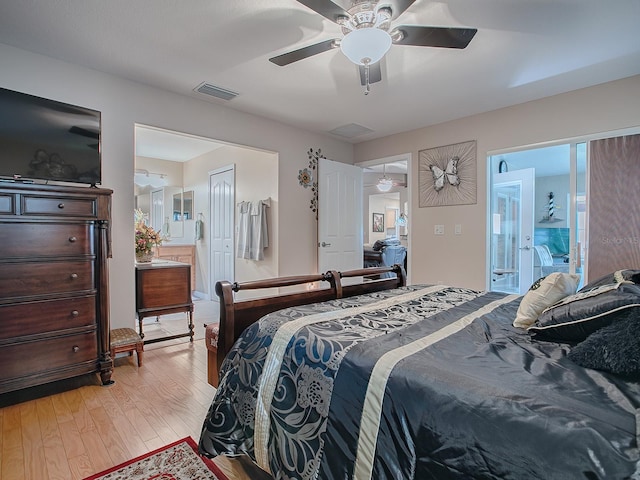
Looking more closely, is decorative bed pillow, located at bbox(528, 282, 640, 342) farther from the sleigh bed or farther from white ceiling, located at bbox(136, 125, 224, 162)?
white ceiling, located at bbox(136, 125, 224, 162)

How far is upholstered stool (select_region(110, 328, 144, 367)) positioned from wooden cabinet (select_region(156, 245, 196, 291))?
275cm

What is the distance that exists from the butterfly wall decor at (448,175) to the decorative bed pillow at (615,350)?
315cm

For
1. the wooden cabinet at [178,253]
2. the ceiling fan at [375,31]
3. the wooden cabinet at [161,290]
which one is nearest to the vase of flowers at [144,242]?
the wooden cabinet at [161,290]

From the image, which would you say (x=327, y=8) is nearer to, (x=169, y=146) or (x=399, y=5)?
(x=399, y=5)

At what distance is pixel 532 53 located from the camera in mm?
2529

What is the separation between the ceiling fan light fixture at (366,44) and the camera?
68.5 inches

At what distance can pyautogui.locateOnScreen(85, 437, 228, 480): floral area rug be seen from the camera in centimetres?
151

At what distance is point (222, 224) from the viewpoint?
544 cm

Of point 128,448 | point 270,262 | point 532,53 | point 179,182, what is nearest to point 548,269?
point 532,53

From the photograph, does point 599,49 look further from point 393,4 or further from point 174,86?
point 174,86

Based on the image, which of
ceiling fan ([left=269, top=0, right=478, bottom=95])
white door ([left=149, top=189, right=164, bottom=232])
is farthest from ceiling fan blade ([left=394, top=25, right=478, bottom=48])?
white door ([left=149, top=189, right=164, bottom=232])

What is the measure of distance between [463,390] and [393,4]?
1.85 m

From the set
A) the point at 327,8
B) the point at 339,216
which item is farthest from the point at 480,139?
the point at 327,8

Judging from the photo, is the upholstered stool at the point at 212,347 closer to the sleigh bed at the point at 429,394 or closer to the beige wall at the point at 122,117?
the sleigh bed at the point at 429,394
